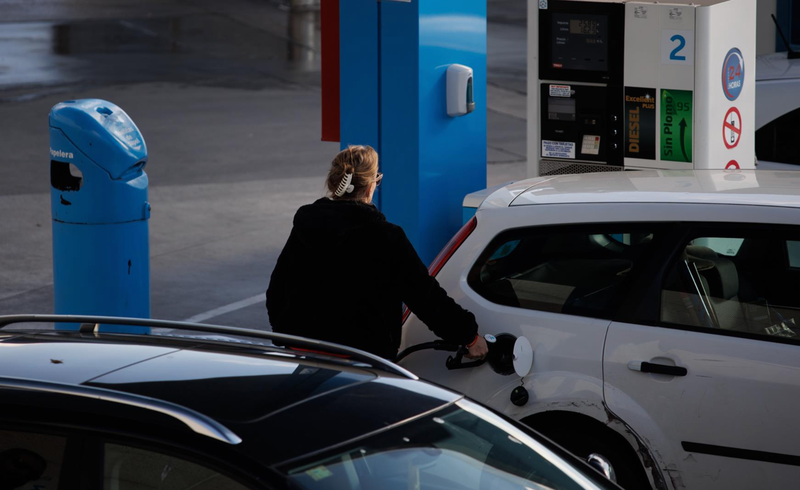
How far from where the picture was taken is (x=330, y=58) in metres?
6.97

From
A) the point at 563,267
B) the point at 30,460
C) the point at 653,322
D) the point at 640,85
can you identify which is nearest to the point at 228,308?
the point at 640,85

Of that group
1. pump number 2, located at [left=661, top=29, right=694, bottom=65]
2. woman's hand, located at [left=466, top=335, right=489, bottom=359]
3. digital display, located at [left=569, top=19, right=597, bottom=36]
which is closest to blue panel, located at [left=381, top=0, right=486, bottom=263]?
digital display, located at [left=569, top=19, right=597, bottom=36]

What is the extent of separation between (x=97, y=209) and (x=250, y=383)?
12.3 feet

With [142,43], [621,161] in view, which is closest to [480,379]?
[621,161]

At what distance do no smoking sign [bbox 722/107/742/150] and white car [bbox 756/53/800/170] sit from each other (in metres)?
1.34

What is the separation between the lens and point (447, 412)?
278 centimetres

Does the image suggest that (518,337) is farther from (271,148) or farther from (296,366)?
(271,148)

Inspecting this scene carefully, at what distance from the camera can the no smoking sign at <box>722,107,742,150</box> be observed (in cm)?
662

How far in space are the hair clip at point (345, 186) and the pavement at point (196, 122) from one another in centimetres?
42

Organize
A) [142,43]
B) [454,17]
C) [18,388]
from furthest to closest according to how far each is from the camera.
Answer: [142,43], [454,17], [18,388]

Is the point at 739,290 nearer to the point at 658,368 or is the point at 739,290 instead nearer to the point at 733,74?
the point at 658,368

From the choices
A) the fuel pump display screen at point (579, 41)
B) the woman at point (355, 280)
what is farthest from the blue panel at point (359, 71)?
the woman at point (355, 280)

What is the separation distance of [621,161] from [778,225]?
2.71 metres

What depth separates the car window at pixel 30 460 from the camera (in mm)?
2408
